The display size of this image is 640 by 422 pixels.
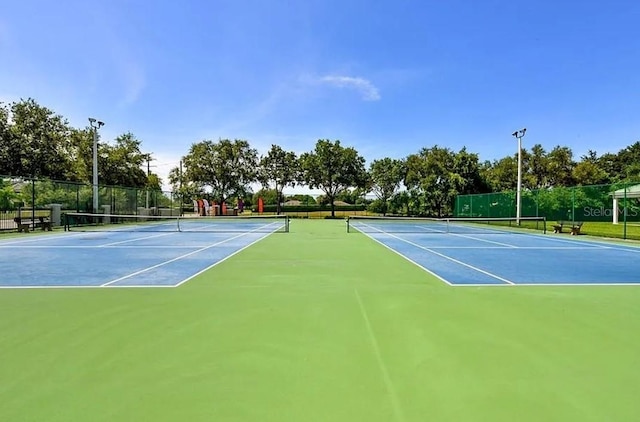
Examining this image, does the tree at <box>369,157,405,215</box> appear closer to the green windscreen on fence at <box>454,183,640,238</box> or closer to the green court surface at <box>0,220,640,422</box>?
the green windscreen on fence at <box>454,183,640,238</box>

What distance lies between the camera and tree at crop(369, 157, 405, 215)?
44.4m

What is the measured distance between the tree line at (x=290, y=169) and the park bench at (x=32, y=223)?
1305cm

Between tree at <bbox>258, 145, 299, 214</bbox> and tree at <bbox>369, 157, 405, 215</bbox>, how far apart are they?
344 inches

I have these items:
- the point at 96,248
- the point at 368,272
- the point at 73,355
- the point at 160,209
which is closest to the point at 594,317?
the point at 368,272

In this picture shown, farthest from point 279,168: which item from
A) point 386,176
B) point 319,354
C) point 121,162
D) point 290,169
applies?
point 319,354

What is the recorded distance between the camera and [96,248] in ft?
38.0

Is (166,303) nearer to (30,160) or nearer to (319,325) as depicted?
(319,325)

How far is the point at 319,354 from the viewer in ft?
11.1

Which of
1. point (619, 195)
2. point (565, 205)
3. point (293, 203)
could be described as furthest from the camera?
point (293, 203)

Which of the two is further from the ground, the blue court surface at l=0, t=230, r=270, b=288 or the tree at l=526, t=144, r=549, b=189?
the tree at l=526, t=144, r=549, b=189

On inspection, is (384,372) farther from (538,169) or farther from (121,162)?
(538,169)

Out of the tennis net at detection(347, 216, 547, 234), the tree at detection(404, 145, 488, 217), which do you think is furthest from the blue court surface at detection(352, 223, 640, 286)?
the tree at detection(404, 145, 488, 217)

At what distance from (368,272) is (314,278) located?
122cm

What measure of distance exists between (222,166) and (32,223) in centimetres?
2478
